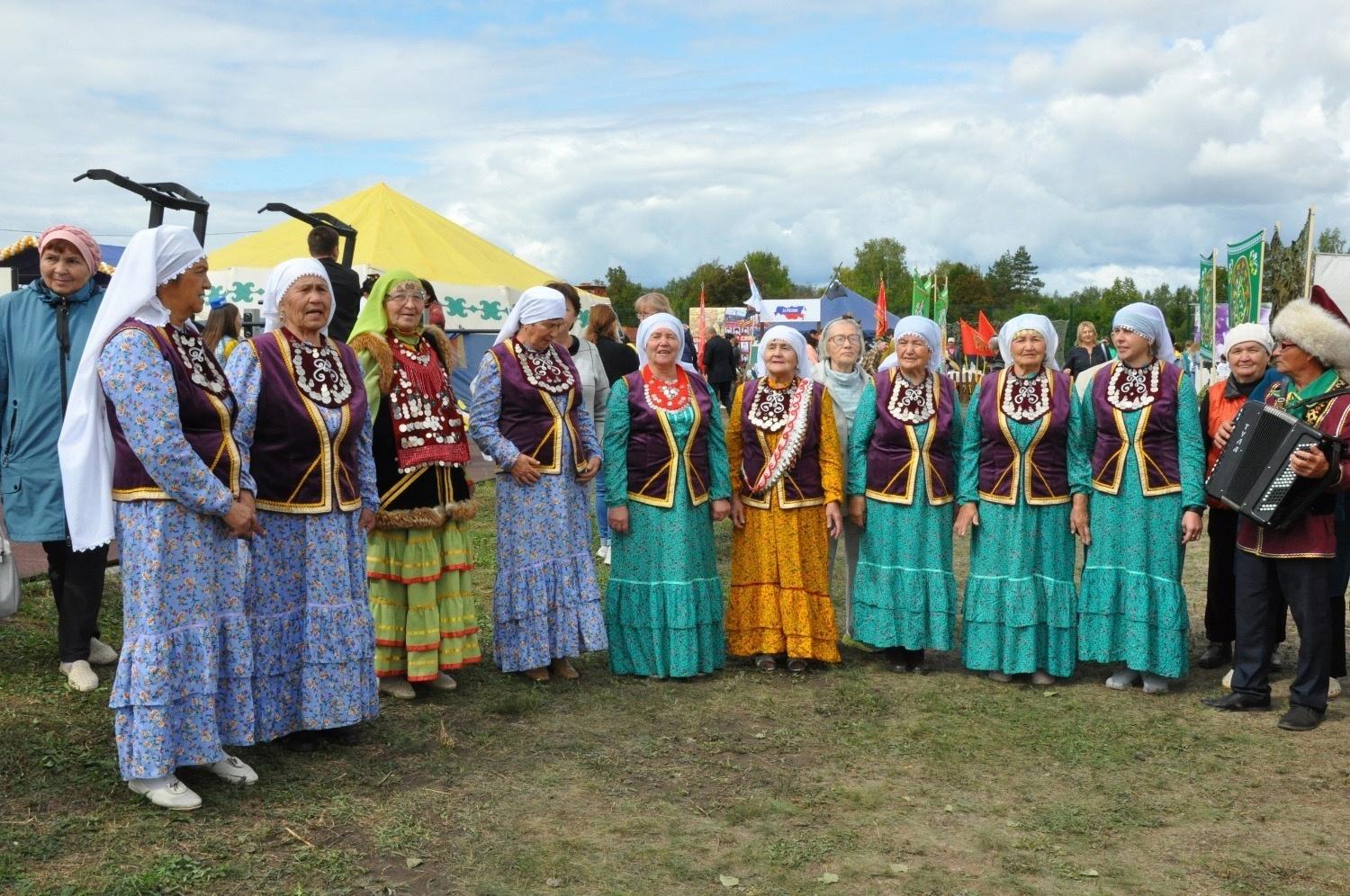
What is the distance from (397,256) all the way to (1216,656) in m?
11.9

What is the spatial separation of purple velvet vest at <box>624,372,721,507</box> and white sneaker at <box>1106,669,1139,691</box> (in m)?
2.25

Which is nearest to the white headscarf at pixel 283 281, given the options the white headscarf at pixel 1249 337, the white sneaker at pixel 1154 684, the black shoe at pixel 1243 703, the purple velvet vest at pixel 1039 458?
the purple velvet vest at pixel 1039 458

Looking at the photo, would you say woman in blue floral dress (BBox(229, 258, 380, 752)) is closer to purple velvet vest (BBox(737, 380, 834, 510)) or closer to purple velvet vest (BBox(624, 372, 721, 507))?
purple velvet vest (BBox(624, 372, 721, 507))

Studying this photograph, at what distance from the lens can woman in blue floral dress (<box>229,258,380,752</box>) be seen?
4551 mm

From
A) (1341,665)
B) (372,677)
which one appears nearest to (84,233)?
(372,677)

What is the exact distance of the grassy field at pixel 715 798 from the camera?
377 centimetres

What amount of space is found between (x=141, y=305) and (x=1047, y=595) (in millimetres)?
4372

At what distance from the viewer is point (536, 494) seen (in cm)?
579

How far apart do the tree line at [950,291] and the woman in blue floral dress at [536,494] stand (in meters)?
45.5

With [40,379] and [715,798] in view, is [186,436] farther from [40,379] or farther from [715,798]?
[715,798]

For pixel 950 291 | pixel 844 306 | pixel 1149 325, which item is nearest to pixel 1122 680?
→ pixel 1149 325

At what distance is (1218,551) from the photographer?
6535 mm

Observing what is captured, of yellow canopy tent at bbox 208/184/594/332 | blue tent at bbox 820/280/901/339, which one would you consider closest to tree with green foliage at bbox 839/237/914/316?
blue tent at bbox 820/280/901/339


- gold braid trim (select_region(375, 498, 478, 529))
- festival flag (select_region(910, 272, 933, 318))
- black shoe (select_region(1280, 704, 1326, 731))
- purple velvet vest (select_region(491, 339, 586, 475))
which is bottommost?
black shoe (select_region(1280, 704, 1326, 731))
